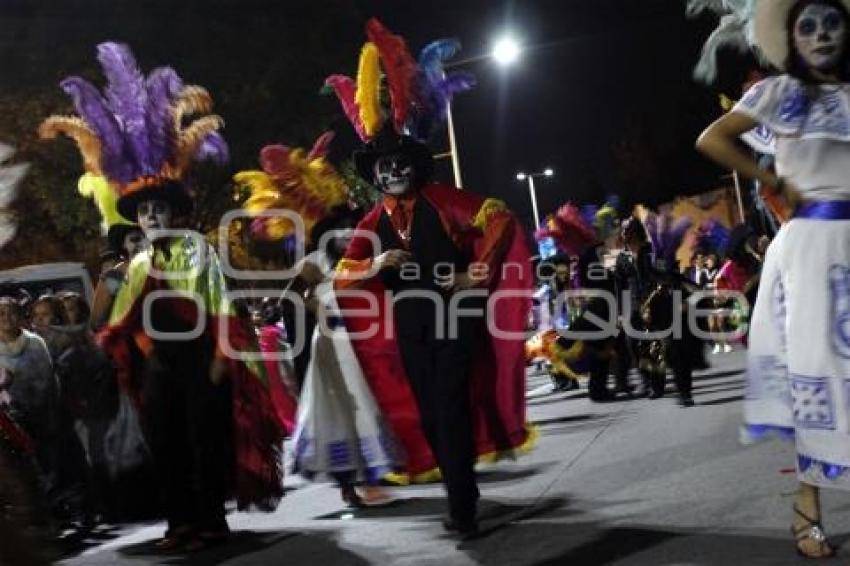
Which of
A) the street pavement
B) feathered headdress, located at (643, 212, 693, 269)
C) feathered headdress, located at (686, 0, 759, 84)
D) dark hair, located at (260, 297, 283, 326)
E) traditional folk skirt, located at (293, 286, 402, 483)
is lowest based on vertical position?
the street pavement

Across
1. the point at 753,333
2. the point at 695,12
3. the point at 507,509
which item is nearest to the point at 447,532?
the point at 507,509

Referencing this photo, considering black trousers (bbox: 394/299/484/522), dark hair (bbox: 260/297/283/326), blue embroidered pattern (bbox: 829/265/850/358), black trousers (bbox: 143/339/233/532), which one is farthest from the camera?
dark hair (bbox: 260/297/283/326)

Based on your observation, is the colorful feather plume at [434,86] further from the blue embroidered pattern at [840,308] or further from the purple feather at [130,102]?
the blue embroidered pattern at [840,308]

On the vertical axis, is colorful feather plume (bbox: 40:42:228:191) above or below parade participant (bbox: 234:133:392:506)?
above

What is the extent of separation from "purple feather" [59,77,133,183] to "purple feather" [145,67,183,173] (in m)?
0.15

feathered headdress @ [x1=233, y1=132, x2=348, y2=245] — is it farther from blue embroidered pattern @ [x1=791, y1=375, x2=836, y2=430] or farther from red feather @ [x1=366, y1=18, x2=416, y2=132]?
blue embroidered pattern @ [x1=791, y1=375, x2=836, y2=430]

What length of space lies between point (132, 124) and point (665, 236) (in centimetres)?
704

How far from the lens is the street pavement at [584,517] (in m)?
4.60

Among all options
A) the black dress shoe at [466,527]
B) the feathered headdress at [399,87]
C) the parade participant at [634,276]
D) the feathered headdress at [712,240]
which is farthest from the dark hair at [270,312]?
the feathered headdress at [712,240]

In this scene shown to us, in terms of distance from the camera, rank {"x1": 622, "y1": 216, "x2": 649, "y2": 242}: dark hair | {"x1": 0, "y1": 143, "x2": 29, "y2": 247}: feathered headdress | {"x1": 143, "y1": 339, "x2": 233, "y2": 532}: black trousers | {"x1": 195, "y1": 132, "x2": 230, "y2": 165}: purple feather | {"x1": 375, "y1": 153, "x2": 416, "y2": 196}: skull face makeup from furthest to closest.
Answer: {"x1": 622, "y1": 216, "x2": 649, "y2": 242}: dark hair, {"x1": 195, "y1": 132, "x2": 230, "y2": 165}: purple feather, {"x1": 143, "y1": 339, "x2": 233, "y2": 532}: black trousers, {"x1": 375, "y1": 153, "x2": 416, "y2": 196}: skull face makeup, {"x1": 0, "y1": 143, "x2": 29, "y2": 247}: feathered headdress

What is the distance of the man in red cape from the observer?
16.9 ft

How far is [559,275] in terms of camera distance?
43.5 ft

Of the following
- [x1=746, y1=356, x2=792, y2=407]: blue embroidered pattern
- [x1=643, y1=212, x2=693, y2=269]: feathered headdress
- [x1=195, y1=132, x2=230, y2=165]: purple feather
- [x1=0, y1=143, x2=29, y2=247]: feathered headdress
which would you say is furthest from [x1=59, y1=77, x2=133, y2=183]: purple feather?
[x1=643, y1=212, x2=693, y2=269]: feathered headdress

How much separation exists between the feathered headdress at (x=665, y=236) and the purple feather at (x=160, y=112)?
6.21 metres
